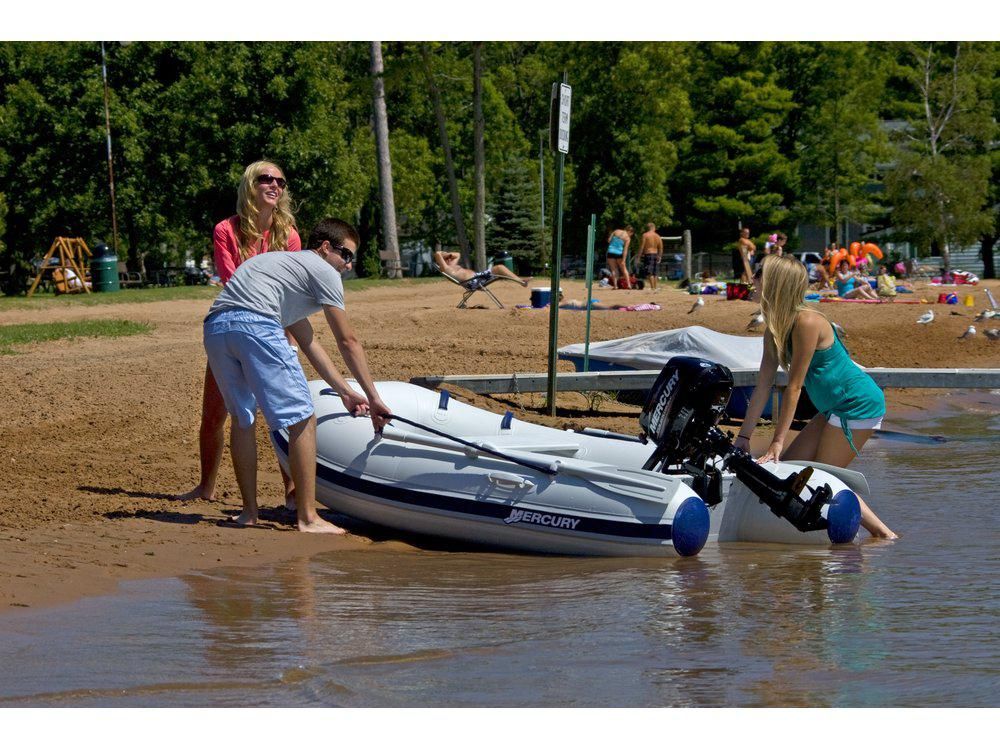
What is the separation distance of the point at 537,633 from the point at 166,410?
5.74 metres

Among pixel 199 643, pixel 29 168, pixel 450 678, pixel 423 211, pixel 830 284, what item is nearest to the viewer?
pixel 450 678

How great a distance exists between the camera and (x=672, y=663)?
482cm

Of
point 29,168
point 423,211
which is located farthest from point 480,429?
point 423,211

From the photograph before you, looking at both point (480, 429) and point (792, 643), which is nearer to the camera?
point (792, 643)

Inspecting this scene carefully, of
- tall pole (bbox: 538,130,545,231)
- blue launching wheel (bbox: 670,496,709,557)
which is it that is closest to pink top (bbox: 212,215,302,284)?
blue launching wheel (bbox: 670,496,709,557)

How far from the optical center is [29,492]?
7633mm

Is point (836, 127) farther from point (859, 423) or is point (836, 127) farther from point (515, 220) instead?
point (859, 423)

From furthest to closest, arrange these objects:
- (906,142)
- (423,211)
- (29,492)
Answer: (423,211)
(906,142)
(29,492)

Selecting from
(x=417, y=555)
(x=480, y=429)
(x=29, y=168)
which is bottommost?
(x=417, y=555)

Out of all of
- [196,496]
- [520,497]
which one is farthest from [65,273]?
[520,497]

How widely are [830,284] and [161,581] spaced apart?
76.0 ft

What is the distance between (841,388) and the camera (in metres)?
7.10

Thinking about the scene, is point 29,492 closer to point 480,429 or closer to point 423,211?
point 480,429

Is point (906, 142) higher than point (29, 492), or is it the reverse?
point (906, 142)
